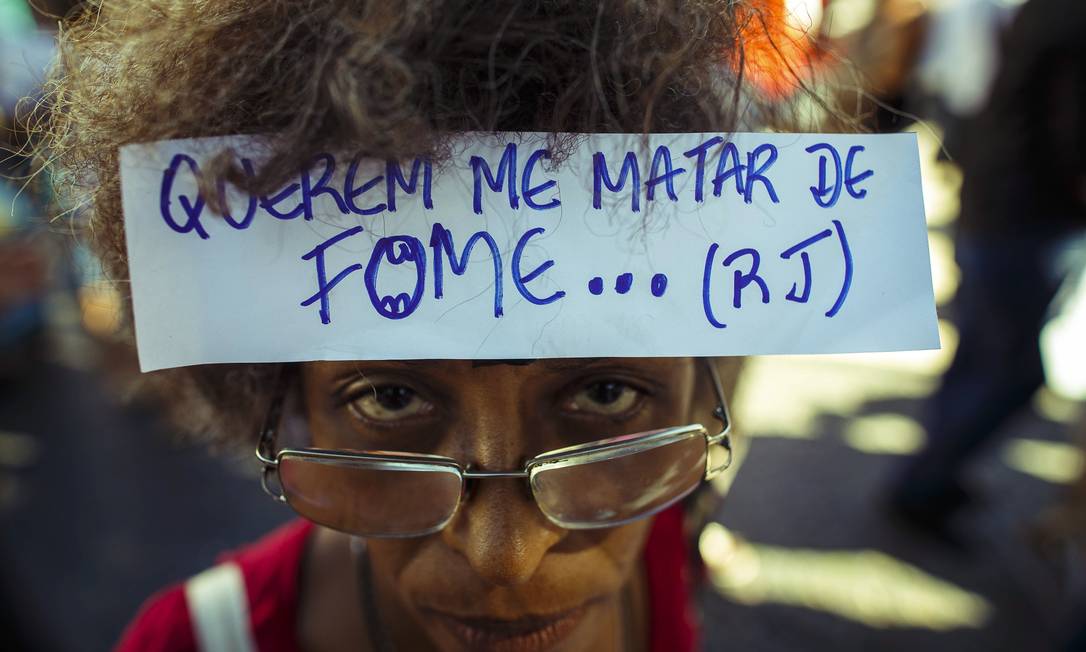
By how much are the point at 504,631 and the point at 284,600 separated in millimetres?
536

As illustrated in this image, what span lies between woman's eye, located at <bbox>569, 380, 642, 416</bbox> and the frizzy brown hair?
356 millimetres

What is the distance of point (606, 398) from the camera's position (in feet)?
3.34

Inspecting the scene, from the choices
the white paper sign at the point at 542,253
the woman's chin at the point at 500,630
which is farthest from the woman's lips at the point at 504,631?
the white paper sign at the point at 542,253

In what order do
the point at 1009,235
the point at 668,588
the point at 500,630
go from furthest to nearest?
the point at 1009,235
the point at 668,588
the point at 500,630

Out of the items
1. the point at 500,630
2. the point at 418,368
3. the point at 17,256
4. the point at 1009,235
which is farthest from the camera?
the point at 17,256

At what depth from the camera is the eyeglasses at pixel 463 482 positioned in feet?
3.10

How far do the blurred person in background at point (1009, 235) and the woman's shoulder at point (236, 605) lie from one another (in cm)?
260

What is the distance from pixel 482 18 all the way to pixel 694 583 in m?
1.51

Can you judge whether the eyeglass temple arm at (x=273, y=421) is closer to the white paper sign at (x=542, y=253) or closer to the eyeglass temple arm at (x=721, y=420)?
the white paper sign at (x=542, y=253)

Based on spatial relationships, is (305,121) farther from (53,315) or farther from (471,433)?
(53,315)

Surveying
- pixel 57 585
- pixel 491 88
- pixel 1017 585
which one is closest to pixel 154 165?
pixel 491 88

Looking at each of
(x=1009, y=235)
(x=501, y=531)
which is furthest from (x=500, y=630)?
(x=1009, y=235)

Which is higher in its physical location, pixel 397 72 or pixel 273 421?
pixel 397 72

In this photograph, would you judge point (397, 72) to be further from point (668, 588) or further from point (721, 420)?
point (668, 588)
